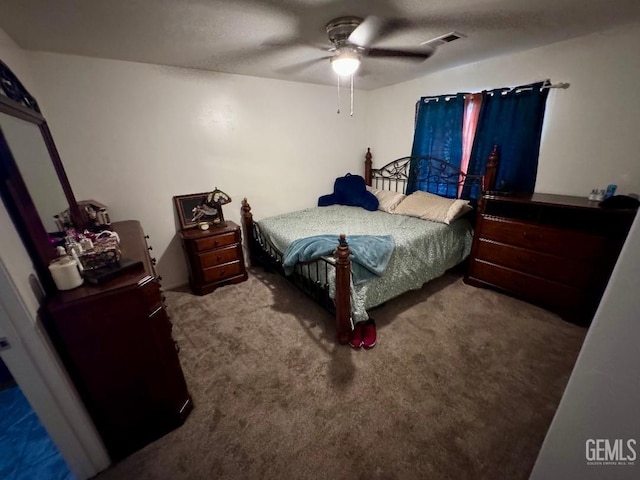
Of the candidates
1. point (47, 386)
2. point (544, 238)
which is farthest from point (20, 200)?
point (544, 238)

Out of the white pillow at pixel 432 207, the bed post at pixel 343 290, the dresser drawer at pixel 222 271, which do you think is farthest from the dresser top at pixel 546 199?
the dresser drawer at pixel 222 271

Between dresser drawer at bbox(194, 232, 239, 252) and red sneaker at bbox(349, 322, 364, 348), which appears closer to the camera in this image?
red sneaker at bbox(349, 322, 364, 348)

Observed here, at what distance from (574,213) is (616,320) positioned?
7.12 ft

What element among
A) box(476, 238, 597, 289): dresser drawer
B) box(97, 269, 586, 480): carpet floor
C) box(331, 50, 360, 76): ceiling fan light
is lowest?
box(97, 269, 586, 480): carpet floor

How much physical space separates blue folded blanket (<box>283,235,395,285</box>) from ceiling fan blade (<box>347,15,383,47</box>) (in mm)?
1495

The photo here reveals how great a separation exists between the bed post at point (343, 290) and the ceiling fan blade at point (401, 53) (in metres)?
1.61

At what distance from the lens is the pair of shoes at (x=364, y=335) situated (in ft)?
6.34

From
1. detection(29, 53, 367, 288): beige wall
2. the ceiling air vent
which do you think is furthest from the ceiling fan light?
detection(29, 53, 367, 288): beige wall

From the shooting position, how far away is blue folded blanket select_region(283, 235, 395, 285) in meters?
1.93

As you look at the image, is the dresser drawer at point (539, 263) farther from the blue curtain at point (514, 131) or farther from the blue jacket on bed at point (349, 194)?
the blue jacket on bed at point (349, 194)

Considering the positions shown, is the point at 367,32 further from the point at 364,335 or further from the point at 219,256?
the point at 219,256

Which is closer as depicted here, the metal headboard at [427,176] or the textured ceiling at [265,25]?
the textured ceiling at [265,25]

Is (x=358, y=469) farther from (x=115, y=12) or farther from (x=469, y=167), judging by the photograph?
(x=469, y=167)

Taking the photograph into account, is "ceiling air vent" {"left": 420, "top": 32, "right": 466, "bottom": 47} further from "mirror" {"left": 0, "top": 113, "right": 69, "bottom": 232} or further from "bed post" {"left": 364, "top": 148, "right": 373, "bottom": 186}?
"mirror" {"left": 0, "top": 113, "right": 69, "bottom": 232}
